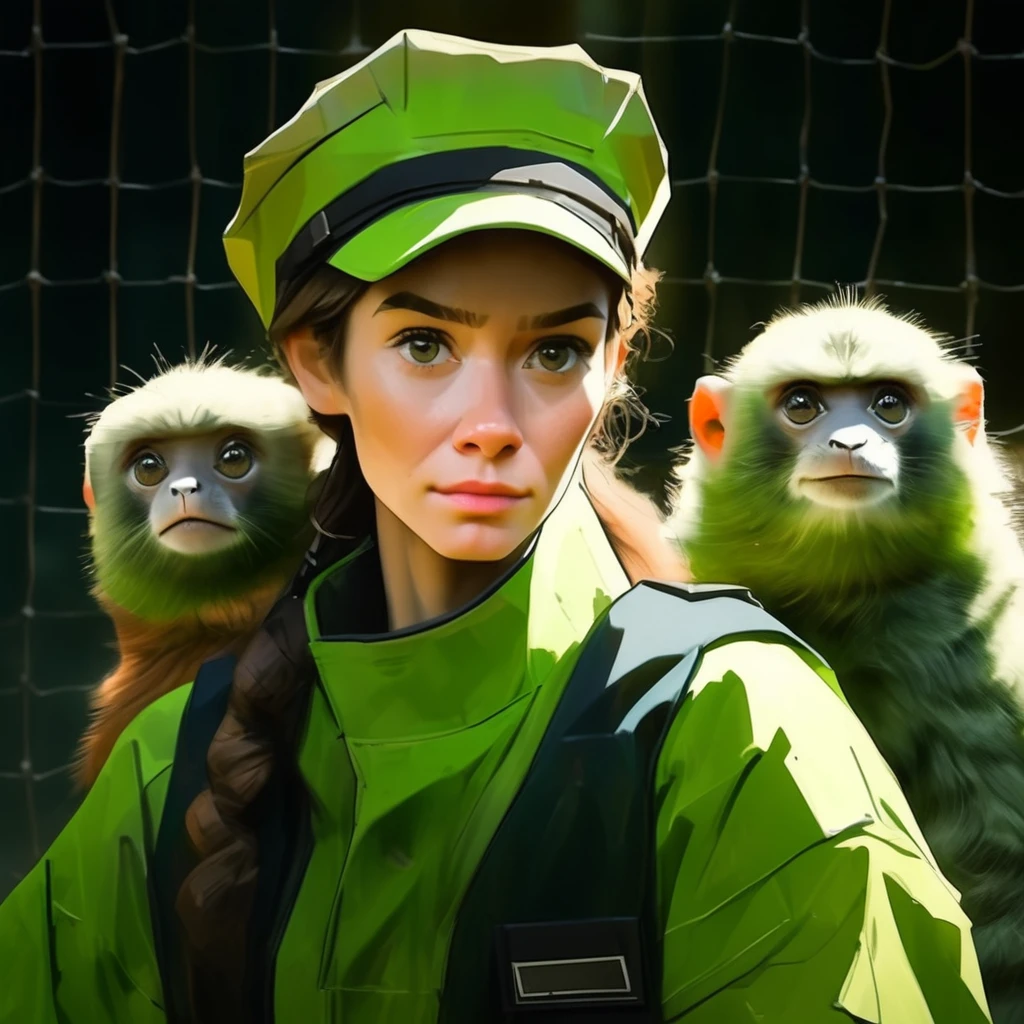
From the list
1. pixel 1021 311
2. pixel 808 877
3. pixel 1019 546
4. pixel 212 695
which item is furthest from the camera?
pixel 1021 311

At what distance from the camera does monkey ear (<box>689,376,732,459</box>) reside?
3.43 feet

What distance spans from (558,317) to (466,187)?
0.24ft

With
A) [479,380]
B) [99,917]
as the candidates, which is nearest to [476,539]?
[479,380]

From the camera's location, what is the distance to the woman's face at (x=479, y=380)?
0.72 meters

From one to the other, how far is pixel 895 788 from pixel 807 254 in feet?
2.90

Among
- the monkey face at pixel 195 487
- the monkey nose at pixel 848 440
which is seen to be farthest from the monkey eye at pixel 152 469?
the monkey nose at pixel 848 440

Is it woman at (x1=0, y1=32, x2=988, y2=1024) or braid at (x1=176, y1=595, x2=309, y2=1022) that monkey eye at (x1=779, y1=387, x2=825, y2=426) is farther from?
braid at (x1=176, y1=595, x2=309, y2=1022)

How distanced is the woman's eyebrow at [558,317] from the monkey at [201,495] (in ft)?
1.21

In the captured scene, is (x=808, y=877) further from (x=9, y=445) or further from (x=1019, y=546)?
(x=9, y=445)

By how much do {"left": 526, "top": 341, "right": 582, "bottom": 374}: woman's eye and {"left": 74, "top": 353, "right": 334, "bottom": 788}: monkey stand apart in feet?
1.18

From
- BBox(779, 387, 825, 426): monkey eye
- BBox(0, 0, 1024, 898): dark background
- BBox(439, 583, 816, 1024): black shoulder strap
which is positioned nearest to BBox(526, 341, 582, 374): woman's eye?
BBox(439, 583, 816, 1024): black shoulder strap

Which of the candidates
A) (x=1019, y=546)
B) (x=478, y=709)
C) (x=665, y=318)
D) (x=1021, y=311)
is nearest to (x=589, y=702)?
(x=478, y=709)

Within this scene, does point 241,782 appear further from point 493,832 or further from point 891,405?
point 891,405

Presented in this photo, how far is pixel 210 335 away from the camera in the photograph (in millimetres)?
1458
